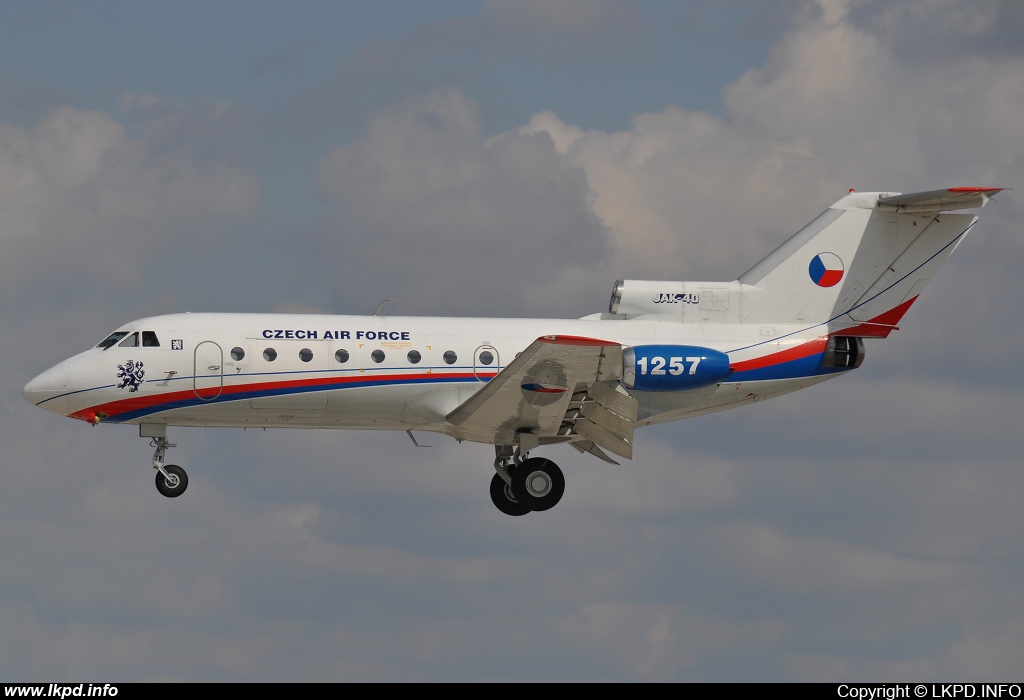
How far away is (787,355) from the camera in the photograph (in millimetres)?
35250

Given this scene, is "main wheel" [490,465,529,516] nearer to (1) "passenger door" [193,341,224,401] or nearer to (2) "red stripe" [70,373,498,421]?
(2) "red stripe" [70,373,498,421]

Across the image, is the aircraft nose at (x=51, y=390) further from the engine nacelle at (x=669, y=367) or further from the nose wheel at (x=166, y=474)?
the engine nacelle at (x=669, y=367)

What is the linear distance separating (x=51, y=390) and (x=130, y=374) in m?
1.81

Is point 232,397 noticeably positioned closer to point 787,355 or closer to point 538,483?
point 538,483

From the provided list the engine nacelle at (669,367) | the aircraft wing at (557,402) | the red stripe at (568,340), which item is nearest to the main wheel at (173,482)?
the aircraft wing at (557,402)

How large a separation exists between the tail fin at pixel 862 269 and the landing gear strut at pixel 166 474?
14067 millimetres

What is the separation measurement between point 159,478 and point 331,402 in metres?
4.41

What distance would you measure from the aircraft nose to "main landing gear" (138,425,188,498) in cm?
221

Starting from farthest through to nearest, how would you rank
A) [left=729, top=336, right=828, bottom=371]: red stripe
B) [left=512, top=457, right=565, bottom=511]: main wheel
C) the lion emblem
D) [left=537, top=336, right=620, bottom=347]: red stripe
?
[left=729, top=336, right=828, bottom=371]: red stripe → [left=512, top=457, right=565, bottom=511]: main wheel → the lion emblem → [left=537, top=336, right=620, bottom=347]: red stripe

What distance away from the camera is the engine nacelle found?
33.2 m

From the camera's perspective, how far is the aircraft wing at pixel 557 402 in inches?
1173

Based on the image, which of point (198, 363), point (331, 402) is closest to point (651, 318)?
point (331, 402)

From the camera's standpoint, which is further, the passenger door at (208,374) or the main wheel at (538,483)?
the main wheel at (538,483)

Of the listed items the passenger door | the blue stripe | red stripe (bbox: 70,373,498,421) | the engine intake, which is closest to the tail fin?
the engine intake
